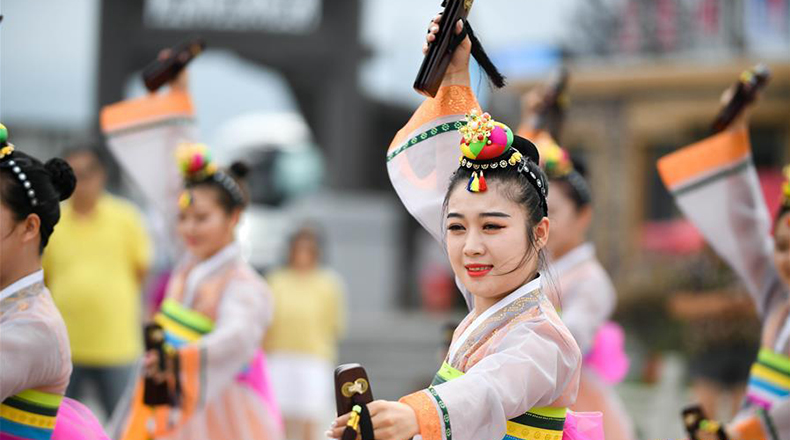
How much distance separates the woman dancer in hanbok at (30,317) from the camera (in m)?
2.59

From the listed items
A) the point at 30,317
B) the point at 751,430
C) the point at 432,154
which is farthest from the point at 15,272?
the point at 751,430

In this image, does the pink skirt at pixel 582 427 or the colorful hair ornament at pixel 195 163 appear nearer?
the pink skirt at pixel 582 427

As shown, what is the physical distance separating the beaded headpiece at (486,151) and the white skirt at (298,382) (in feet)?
15.8

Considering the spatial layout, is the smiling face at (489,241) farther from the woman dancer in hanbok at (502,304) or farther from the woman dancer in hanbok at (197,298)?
the woman dancer in hanbok at (197,298)

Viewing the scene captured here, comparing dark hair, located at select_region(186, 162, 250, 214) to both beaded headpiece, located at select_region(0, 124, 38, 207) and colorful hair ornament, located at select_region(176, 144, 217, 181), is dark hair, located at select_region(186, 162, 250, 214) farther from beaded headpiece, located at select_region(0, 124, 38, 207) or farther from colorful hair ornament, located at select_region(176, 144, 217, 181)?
beaded headpiece, located at select_region(0, 124, 38, 207)

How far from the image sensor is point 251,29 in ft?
42.0

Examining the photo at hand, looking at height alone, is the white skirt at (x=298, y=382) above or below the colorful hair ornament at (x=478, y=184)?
below

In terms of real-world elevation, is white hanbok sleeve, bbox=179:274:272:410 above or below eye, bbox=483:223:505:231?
below

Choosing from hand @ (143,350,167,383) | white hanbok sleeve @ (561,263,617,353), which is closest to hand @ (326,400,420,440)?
hand @ (143,350,167,383)

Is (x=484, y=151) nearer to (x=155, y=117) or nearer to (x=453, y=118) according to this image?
(x=453, y=118)

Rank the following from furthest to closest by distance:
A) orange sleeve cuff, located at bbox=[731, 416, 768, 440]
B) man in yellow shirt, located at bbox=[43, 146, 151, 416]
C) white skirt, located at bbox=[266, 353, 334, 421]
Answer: white skirt, located at bbox=[266, 353, 334, 421]
man in yellow shirt, located at bbox=[43, 146, 151, 416]
orange sleeve cuff, located at bbox=[731, 416, 768, 440]

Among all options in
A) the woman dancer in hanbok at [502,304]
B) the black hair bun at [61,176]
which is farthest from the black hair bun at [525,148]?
the black hair bun at [61,176]

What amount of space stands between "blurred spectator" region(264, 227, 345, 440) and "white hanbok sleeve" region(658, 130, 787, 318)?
3695mm

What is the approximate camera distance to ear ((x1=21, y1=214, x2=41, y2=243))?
2.74 meters
